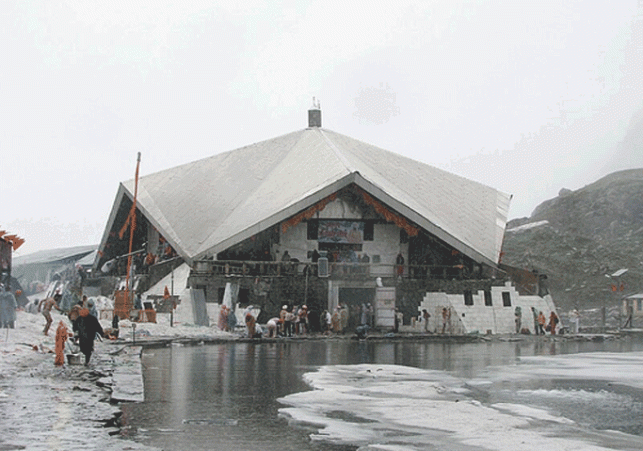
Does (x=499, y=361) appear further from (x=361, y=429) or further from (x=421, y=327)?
(x=421, y=327)

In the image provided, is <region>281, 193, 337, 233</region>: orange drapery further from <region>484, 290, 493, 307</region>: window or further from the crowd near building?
<region>484, 290, 493, 307</region>: window

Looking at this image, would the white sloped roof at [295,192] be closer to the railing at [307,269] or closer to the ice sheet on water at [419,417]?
the railing at [307,269]

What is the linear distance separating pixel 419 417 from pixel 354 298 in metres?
31.9

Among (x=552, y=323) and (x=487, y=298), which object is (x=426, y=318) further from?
(x=552, y=323)

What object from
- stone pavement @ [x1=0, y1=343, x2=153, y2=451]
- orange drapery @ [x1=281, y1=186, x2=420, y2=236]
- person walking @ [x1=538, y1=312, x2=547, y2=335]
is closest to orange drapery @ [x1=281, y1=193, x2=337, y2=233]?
orange drapery @ [x1=281, y1=186, x2=420, y2=236]

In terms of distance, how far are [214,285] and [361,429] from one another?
30713mm

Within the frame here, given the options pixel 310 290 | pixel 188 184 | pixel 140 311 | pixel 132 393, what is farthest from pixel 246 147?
pixel 132 393

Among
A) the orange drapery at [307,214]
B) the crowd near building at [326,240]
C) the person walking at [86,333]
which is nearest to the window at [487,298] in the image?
the crowd near building at [326,240]

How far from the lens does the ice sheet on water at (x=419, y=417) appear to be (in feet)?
32.6

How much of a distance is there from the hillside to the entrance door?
2056 cm

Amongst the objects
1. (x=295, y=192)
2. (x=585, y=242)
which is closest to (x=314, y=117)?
(x=295, y=192)

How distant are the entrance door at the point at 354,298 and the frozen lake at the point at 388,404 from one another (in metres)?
19.4

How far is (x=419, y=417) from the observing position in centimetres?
1173

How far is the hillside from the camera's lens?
81062 millimetres
